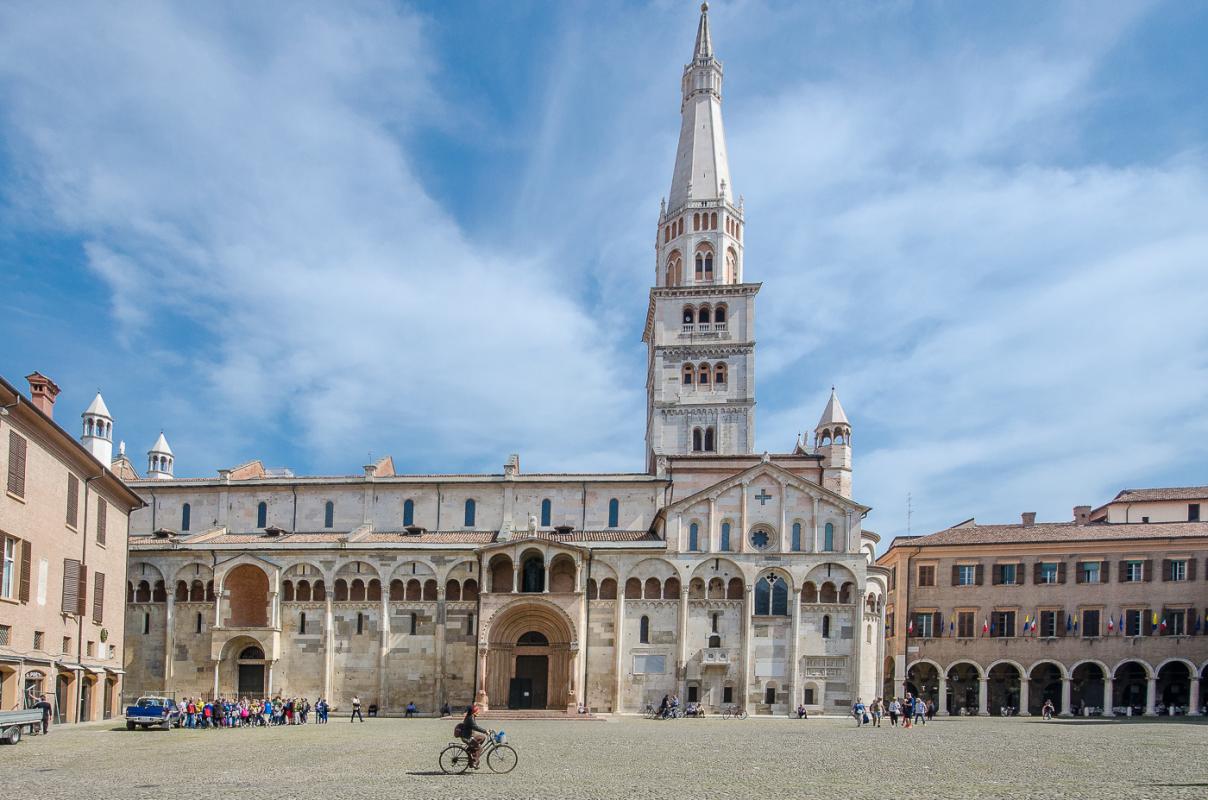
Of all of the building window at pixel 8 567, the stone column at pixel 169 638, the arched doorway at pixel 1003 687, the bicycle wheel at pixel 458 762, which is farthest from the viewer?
the arched doorway at pixel 1003 687

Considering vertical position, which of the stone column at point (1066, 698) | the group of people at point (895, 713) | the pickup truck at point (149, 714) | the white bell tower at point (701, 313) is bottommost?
the stone column at point (1066, 698)

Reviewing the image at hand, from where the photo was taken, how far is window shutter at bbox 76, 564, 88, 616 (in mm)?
42438

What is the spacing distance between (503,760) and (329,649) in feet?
116

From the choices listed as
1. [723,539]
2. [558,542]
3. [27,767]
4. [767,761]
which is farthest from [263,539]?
[767,761]

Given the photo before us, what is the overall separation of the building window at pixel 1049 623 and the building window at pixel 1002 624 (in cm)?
169

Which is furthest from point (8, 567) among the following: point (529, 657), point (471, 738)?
point (529, 657)

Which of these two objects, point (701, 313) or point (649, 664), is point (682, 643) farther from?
point (701, 313)

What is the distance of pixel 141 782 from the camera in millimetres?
21453

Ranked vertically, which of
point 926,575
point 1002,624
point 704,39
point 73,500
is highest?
point 704,39

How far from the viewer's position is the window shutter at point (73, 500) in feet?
138

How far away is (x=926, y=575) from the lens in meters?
68.3

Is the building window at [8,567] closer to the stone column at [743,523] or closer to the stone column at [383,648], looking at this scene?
the stone column at [383,648]

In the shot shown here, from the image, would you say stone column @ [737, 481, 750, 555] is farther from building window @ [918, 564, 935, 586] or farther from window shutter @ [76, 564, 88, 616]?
window shutter @ [76, 564, 88, 616]

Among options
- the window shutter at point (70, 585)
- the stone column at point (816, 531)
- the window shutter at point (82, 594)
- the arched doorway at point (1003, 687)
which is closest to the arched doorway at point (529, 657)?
the stone column at point (816, 531)
